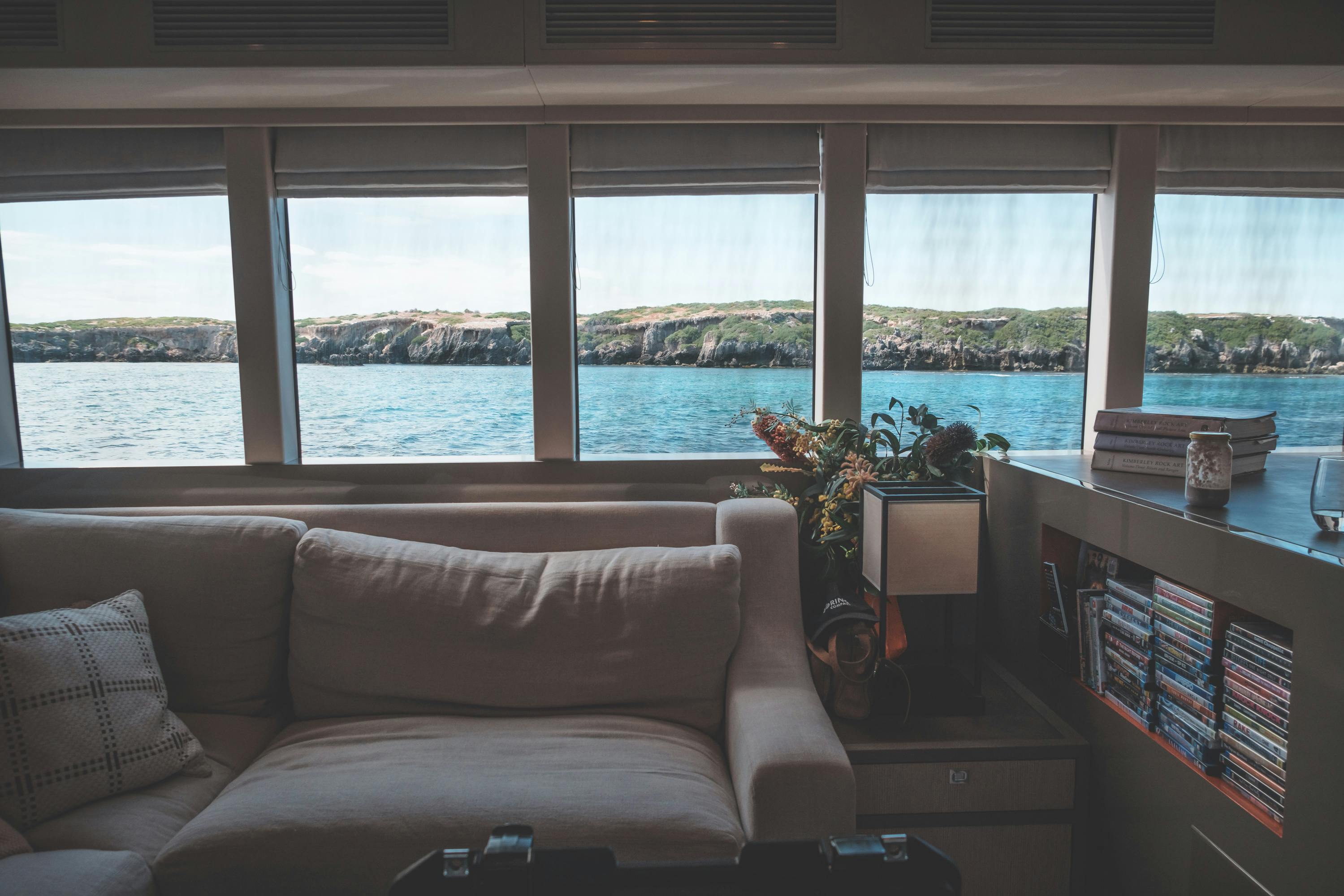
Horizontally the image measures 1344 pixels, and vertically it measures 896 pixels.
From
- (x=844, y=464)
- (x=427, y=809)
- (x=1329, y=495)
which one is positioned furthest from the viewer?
(x=844, y=464)

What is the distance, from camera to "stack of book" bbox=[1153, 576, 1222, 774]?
1.30 metres

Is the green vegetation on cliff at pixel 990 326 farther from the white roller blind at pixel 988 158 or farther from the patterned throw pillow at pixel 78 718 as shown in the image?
the patterned throw pillow at pixel 78 718

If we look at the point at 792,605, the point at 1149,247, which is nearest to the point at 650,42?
the point at 792,605

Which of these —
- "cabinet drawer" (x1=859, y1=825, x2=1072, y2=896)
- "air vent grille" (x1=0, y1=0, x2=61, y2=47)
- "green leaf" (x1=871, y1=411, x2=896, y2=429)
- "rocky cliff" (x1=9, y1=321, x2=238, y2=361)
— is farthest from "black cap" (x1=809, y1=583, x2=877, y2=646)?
"air vent grille" (x1=0, y1=0, x2=61, y2=47)

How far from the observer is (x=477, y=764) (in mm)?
1483

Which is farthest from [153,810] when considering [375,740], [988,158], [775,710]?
[988,158]

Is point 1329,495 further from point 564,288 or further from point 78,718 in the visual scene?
point 78,718

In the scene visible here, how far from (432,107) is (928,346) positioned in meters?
2.00

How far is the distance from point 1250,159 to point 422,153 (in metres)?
2.84

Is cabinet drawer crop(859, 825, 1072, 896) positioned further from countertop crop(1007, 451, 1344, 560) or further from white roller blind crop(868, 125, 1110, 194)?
white roller blind crop(868, 125, 1110, 194)

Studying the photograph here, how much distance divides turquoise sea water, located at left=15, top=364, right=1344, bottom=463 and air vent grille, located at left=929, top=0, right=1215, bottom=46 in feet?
3.59

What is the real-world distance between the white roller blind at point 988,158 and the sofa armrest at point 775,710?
1.25 m

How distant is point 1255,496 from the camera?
1.45 m

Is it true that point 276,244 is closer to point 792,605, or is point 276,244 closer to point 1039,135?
point 792,605
